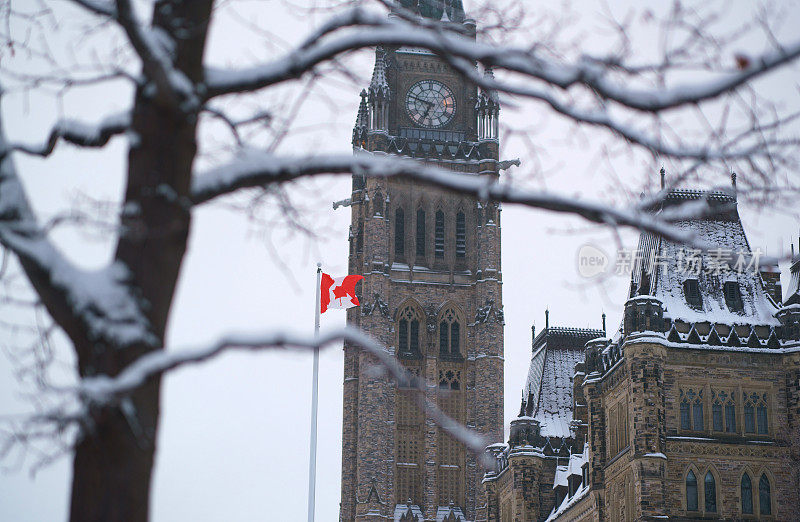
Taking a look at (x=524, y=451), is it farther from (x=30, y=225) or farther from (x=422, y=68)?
(x=30, y=225)

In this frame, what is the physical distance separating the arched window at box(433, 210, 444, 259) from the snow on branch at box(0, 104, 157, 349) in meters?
76.9

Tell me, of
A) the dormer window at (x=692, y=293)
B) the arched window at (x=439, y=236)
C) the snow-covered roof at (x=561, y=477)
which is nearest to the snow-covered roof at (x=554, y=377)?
the snow-covered roof at (x=561, y=477)

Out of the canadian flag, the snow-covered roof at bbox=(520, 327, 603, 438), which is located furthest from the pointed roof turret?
the canadian flag

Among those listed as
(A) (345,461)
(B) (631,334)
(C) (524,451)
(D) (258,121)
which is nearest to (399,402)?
(A) (345,461)

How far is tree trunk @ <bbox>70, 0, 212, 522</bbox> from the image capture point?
5.56 meters

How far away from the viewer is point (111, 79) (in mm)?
6223

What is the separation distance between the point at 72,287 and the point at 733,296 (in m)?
36.2

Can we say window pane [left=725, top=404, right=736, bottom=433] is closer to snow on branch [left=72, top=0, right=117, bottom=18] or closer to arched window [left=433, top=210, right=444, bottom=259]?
snow on branch [left=72, top=0, right=117, bottom=18]

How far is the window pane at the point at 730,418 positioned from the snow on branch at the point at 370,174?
32921mm

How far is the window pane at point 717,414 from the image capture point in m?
37.5

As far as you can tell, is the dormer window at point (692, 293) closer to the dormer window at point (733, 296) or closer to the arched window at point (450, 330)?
the dormer window at point (733, 296)

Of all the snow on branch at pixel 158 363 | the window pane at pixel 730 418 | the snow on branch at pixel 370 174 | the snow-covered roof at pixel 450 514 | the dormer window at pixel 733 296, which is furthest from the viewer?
the snow-covered roof at pixel 450 514

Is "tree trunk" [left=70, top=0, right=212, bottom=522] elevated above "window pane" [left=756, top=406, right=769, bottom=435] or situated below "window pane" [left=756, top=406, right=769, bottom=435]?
below

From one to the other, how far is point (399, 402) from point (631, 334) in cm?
4156
